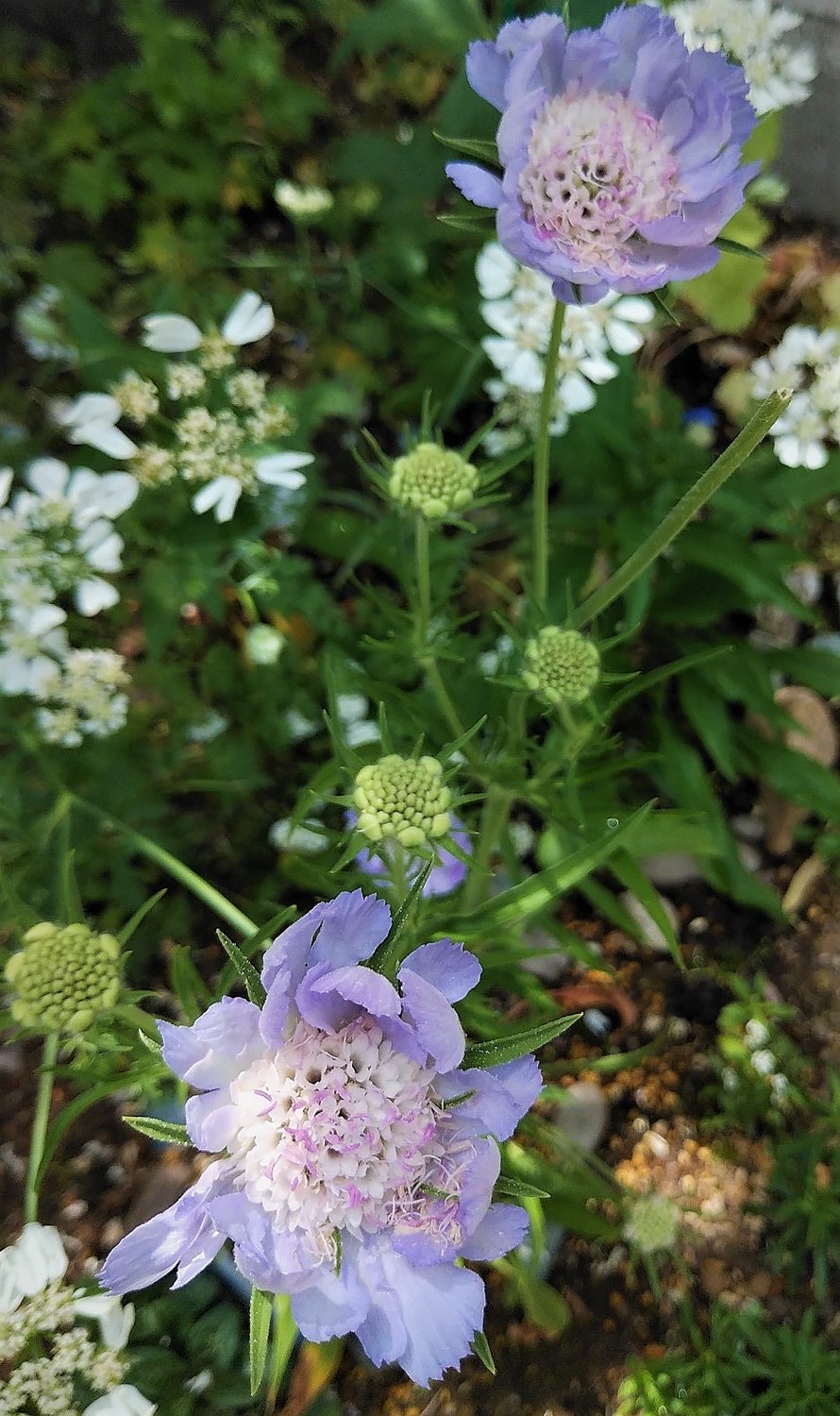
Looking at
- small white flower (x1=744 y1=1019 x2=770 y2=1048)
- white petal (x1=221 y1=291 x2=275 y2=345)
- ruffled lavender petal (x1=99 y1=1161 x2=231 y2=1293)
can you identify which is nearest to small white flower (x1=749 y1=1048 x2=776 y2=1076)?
small white flower (x1=744 y1=1019 x2=770 y2=1048)

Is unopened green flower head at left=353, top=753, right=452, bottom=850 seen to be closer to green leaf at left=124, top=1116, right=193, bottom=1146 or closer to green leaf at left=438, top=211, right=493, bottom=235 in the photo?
green leaf at left=124, top=1116, right=193, bottom=1146

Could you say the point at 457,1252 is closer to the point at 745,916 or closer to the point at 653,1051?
the point at 653,1051

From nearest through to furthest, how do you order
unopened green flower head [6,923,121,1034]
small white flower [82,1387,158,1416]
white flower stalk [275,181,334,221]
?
1. unopened green flower head [6,923,121,1034]
2. small white flower [82,1387,158,1416]
3. white flower stalk [275,181,334,221]

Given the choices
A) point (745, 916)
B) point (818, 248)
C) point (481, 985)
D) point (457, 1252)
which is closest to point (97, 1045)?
point (457, 1252)

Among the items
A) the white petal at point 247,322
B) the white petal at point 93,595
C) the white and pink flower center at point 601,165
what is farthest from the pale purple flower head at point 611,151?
the white petal at point 93,595

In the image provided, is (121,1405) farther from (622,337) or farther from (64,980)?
(622,337)

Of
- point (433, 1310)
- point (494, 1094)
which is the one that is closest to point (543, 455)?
point (494, 1094)

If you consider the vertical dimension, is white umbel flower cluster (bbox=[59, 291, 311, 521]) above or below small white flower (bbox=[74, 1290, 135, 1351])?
above
